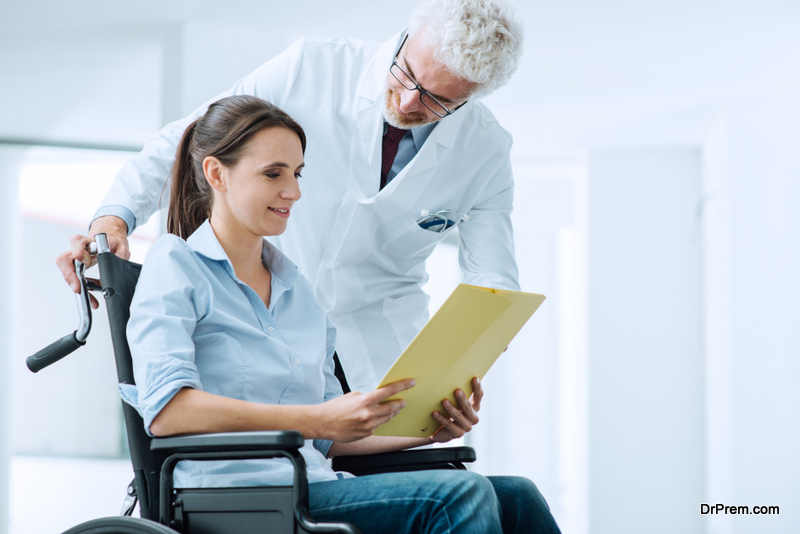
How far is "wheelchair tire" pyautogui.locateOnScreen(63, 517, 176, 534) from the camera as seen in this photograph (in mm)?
955

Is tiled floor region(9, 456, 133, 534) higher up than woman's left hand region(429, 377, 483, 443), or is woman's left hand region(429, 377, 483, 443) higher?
woman's left hand region(429, 377, 483, 443)

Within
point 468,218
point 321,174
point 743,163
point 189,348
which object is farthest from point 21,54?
point 743,163

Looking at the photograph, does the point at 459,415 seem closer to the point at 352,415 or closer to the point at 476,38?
the point at 352,415

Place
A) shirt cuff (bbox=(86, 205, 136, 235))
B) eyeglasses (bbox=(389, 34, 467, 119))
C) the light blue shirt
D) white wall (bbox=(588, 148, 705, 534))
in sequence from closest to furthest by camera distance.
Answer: the light blue shirt < shirt cuff (bbox=(86, 205, 136, 235)) < eyeglasses (bbox=(389, 34, 467, 119)) < white wall (bbox=(588, 148, 705, 534))

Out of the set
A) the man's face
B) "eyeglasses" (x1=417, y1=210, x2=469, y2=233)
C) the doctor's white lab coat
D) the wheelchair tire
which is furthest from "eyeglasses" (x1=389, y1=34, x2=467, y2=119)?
the wheelchair tire

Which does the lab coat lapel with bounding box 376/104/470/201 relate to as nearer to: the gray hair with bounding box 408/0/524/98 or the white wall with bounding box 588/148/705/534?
the gray hair with bounding box 408/0/524/98

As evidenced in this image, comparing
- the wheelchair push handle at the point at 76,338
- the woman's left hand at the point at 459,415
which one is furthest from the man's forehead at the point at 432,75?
the wheelchair push handle at the point at 76,338

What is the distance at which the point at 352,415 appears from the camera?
1024 mm

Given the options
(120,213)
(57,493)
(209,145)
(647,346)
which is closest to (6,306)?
(57,493)

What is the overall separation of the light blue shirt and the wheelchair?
49 mm

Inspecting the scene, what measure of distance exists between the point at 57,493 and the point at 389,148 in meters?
3.14

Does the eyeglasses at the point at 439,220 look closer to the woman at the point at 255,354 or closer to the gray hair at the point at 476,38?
the gray hair at the point at 476,38

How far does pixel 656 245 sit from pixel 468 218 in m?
3.01

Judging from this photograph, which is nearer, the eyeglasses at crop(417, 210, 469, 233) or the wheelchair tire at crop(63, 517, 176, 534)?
the wheelchair tire at crop(63, 517, 176, 534)
